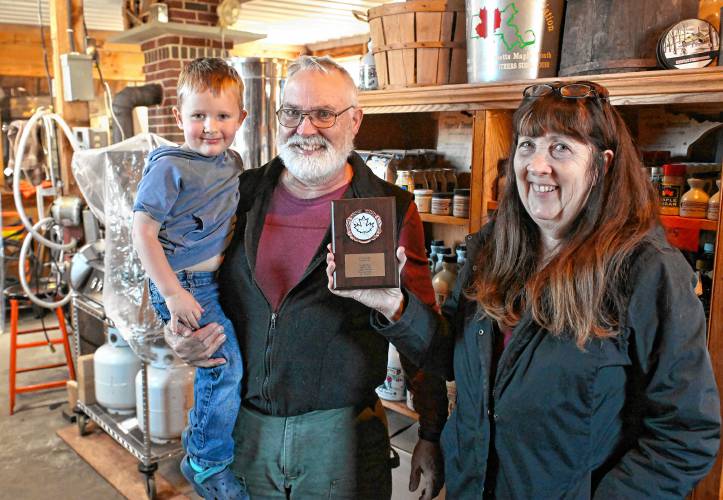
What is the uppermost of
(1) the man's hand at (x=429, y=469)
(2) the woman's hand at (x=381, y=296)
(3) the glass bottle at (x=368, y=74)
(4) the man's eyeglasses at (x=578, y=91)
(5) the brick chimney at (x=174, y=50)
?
(5) the brick chimney at (x=174, y=50)

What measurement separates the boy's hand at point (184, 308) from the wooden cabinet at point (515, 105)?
0.94 metres

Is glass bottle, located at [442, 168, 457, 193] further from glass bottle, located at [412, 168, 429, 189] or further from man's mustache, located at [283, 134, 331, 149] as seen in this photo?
man's mustache, located at [283, 134, 331, 149]

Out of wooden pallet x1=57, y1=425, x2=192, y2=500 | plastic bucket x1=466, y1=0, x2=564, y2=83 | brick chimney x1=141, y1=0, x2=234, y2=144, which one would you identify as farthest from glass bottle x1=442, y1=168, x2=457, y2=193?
brick chimney x1=141, y1=0, x2=234, y2=144

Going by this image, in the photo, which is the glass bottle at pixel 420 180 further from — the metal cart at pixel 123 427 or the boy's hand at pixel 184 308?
the metal cart at pixel 123 427

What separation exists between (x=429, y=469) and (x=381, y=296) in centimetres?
54

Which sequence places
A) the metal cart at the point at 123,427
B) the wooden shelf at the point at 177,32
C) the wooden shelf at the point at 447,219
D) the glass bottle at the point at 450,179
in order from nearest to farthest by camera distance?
the wooden shelf at the point at 447,219, the glass bottle at the point at 450,179, the metal cart at the point at 123,427, the wooden shelf at the point at 177,32

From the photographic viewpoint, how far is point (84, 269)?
141 inches

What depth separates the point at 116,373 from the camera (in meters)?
3.43

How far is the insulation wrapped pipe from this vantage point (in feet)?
16.3

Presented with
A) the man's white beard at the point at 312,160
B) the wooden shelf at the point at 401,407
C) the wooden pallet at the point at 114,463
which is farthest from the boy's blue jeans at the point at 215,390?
the wooden pallet at the point at 114,463

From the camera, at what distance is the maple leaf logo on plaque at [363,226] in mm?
1351

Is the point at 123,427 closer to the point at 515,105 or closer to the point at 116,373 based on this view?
the point at 116,373

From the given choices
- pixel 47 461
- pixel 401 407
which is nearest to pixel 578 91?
pixel 401 407

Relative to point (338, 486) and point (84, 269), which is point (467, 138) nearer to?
point (338, 486)
